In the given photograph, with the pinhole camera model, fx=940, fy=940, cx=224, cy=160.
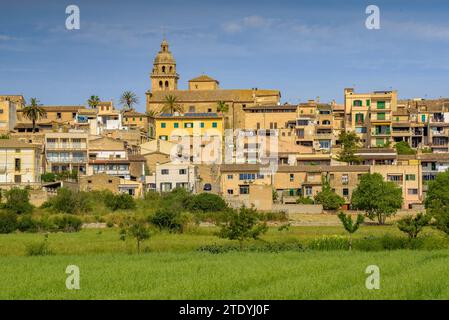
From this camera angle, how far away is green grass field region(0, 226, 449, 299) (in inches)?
960

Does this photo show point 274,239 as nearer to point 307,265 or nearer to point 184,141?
point 307,265

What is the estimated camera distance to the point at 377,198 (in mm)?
62219

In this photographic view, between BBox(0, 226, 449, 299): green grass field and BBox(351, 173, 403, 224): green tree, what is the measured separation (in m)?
22.4

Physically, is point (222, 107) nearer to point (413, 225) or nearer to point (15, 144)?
point (15, 144)

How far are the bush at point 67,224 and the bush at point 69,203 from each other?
4803 millimetres

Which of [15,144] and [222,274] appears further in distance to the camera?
[15,144]

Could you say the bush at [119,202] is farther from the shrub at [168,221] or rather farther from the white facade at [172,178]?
the shrub at [168,221]

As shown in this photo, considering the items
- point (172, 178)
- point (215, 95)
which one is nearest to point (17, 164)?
point (172, 178)

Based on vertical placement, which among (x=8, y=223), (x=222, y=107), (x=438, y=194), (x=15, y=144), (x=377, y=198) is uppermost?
(x=222, y=107)

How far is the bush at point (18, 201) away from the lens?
60.1 m

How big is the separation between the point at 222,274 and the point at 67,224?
28.4 metres

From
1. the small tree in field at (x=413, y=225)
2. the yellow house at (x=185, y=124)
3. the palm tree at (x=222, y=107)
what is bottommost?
the small tree in field at (x=413, y=225)

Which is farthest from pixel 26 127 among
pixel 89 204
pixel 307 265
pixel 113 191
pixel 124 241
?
pixel 307 265

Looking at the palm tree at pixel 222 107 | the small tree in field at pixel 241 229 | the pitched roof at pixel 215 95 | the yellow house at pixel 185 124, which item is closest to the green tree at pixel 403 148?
the yellow house at pixel 185 124
